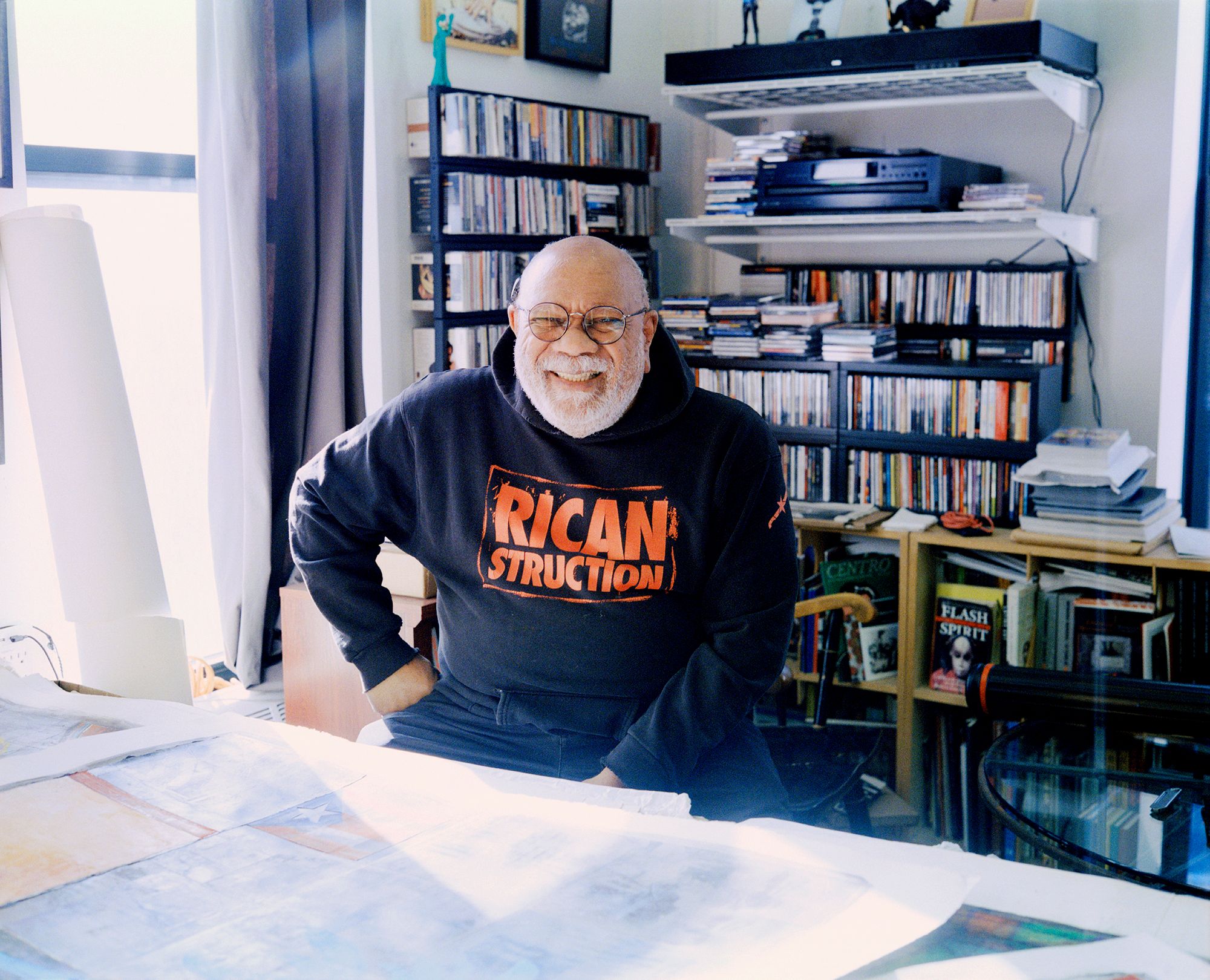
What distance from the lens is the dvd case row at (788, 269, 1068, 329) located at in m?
3.04

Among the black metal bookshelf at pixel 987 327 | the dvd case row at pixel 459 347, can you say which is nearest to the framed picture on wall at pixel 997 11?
the black metal bookshelf at pixel 987 327

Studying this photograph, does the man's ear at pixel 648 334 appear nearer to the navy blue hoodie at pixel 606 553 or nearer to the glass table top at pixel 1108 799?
the navy blue hoodie at pixel 606 553

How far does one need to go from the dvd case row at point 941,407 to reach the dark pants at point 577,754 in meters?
1.45

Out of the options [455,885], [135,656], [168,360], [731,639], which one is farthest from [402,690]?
[168,360]

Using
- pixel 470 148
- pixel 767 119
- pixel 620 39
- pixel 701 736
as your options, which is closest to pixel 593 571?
pixel 701 736

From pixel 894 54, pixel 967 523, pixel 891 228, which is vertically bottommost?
pixel 967 523

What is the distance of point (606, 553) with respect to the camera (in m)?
1.61

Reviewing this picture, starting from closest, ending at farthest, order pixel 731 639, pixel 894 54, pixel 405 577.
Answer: pixel 731 639, pixel 405 577, pixel 894 54

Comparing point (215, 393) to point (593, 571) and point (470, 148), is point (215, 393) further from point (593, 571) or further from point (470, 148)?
point (593, 571)

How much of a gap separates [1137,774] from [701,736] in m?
0.58

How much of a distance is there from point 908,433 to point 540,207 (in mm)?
1148

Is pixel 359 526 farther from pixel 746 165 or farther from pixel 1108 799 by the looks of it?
pixel 746 165

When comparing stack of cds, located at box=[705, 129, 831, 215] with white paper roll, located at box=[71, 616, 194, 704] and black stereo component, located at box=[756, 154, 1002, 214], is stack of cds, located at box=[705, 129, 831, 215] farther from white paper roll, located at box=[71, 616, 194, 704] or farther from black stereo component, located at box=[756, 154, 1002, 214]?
white paper roll, located at box=[71, 616, 194, 704]

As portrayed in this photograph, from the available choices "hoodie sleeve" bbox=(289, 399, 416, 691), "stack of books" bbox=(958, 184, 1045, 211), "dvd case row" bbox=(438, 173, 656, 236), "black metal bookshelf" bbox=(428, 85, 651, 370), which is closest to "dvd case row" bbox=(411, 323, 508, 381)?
"black metal bookshelf" bbox=(428, 85, 651, 370)
